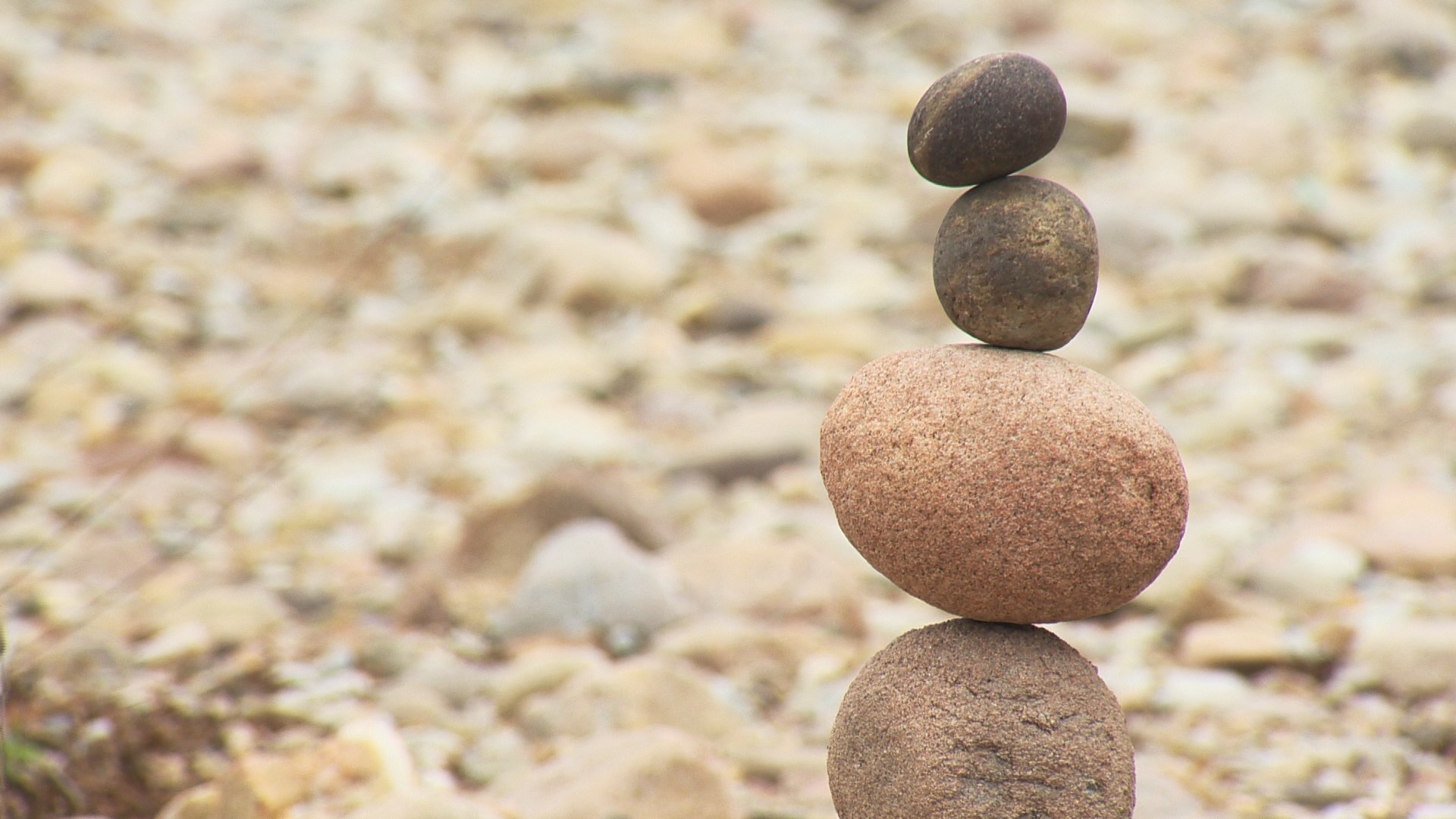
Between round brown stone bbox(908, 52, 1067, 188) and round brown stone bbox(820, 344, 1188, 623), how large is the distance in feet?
1.12

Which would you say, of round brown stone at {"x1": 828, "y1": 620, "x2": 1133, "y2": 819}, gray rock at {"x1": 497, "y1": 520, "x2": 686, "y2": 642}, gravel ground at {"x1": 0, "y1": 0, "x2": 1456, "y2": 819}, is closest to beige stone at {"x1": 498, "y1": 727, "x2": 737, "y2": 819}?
gravel ground at {"x1": 0, "y1": 0, "x2": 1456, "y2": 819}

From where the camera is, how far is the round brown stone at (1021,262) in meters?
2.30

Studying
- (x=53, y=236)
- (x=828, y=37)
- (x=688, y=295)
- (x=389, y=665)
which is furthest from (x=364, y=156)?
(x=389, y=665)

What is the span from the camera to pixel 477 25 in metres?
10.3

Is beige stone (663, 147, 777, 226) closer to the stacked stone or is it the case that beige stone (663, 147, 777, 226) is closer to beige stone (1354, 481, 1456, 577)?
beige stone (1354, 481, 1456, 577)

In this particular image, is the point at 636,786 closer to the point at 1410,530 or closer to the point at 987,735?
the point at 987,735

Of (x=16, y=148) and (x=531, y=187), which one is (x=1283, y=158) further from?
(x=16, y=148)

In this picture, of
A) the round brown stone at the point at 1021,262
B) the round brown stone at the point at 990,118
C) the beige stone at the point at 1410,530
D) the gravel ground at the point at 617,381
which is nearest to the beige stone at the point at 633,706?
the gravel ground at the point at 617,381

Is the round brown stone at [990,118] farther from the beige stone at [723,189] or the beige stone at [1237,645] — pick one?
the beige stone at [723,189]

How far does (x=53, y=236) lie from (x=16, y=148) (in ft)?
2.99

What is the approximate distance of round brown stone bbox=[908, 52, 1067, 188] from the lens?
2.27 m

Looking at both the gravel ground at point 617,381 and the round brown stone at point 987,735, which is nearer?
the round brown stone at point 987,735

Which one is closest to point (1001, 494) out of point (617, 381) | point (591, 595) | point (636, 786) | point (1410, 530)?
point (636, 786)

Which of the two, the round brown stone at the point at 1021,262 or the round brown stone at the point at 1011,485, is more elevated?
the round brown stone at the point at 1021,262
